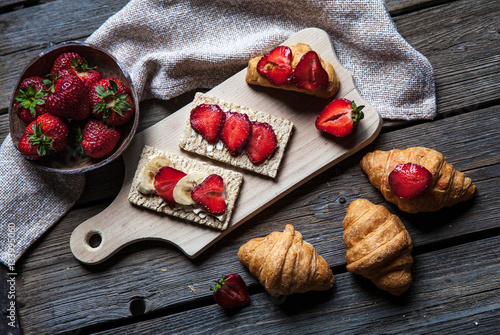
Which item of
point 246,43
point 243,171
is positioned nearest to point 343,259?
point 243,171

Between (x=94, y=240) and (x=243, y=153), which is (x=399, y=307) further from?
(x=94, y=240)

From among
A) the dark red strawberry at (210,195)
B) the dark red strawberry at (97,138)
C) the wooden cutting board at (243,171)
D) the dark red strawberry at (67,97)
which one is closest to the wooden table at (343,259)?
the wooden cutting board at (243,171)

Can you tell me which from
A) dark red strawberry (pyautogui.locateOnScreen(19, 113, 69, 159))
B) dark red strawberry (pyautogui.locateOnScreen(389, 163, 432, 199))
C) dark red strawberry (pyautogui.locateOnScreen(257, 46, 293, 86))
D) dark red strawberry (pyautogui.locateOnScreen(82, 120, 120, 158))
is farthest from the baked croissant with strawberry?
dark red strawberry (pyautogui.locateOnScreen(19, 113, 69, 159))

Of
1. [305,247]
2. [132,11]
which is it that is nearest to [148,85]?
[132,11]

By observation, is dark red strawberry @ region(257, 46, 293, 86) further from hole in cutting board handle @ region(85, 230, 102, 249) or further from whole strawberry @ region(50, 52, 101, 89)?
hole in cutting board handle @ region(85, 230, 102, 249)

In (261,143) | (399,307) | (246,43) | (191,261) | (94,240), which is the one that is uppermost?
(246,43)

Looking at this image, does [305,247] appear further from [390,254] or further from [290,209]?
[390,254]
